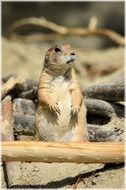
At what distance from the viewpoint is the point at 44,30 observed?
41.7ft

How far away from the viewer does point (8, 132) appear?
4.68 m

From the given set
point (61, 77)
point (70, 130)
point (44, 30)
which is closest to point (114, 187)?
point (70, 130)

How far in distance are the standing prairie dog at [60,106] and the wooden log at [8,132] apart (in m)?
0.28

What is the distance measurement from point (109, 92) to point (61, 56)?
28.8 inches

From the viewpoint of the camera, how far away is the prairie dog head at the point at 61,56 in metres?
4.30

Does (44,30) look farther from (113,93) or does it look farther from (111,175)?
(111,175)

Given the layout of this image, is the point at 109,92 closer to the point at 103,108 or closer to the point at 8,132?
the point at 103,108

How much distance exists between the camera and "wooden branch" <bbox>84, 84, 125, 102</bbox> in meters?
4.88

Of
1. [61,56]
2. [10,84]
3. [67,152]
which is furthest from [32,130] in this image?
[67,152]

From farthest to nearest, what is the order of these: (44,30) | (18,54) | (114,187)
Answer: (44,30)
(18,54)
(114,187)

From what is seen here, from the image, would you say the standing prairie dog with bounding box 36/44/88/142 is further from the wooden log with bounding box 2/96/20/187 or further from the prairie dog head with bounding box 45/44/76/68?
the wooden log with bounding box 2/96/20/187

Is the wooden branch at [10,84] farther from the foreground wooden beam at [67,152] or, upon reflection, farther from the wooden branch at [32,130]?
the foreground wooden beam at [67,152]

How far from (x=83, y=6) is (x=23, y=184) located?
9.02m

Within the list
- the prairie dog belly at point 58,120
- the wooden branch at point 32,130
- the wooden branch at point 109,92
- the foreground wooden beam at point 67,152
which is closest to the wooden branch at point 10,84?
the wooden branch at point 32,130
